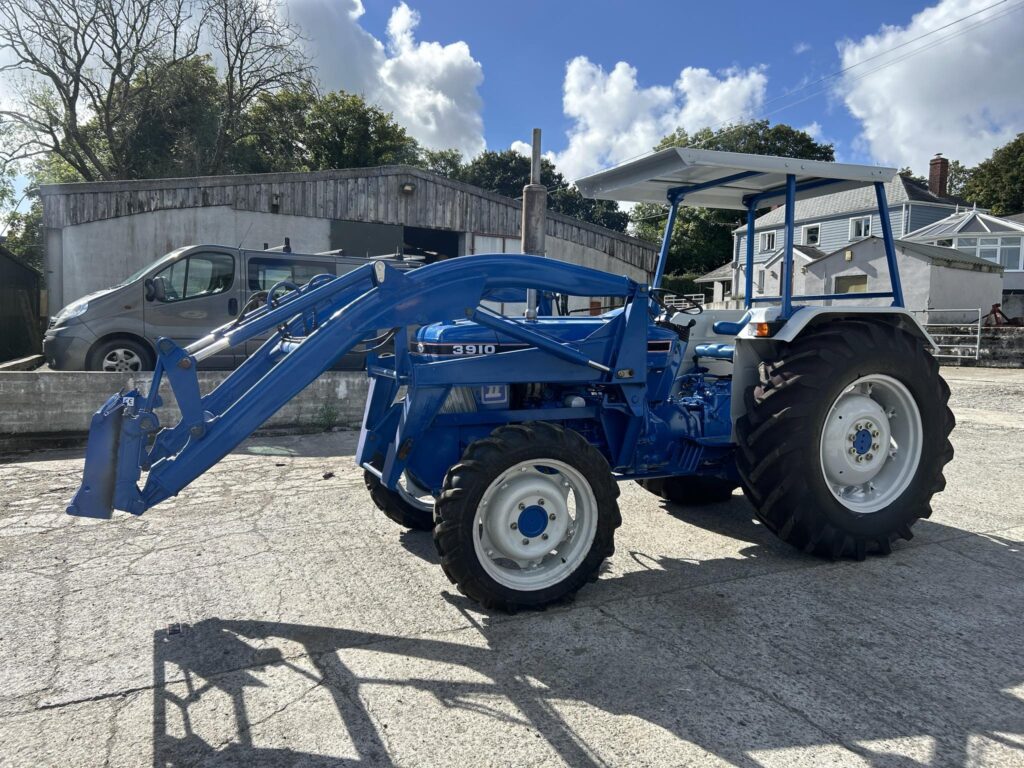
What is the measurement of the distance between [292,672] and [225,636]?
0.50 metres

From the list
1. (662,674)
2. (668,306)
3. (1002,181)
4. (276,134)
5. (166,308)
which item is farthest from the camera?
(1002,181)

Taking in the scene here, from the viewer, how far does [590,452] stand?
3434mm

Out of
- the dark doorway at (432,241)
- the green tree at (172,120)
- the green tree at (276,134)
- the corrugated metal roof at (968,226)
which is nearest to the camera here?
the dark doorway at (432,241)

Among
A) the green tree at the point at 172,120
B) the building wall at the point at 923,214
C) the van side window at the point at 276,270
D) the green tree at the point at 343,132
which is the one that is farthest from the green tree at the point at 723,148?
the van side window at the point at 276,270

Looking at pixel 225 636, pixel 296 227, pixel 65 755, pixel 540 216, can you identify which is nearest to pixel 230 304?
pixel 540 216

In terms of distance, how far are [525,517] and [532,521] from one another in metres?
0.04

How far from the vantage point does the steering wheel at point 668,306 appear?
4.24 m

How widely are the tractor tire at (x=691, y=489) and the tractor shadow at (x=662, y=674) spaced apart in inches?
54.4

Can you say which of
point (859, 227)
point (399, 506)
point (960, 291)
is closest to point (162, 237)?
point (399, 506)

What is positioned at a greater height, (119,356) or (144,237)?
(144,237)

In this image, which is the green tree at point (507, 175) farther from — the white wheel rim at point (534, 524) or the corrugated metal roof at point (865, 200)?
the white wheel rim at point (534, 524)

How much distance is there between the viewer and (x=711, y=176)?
4.57m

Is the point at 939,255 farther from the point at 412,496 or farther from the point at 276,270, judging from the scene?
the point at 412,496

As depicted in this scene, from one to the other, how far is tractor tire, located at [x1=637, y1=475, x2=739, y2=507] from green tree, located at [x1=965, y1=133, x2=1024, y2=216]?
164 feet
